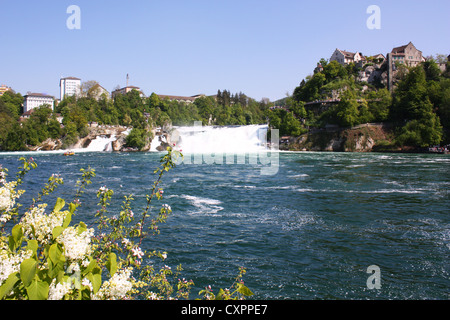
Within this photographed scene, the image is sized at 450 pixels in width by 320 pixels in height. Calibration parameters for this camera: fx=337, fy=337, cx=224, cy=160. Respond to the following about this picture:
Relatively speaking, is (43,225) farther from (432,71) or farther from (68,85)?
(68,85)

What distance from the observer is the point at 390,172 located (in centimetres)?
3066

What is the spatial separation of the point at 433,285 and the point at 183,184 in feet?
59.7

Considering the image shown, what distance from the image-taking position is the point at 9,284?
2.50 m

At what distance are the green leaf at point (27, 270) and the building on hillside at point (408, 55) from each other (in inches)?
4078

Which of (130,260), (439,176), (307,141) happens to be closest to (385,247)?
(130,260)

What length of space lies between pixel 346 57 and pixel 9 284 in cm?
10803

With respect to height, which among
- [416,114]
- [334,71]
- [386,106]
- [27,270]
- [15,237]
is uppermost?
[334,71]

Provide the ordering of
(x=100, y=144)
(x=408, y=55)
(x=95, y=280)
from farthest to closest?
1. (x=408, y=55)
2. (x=100, y=144)
3. (x=95, y=280)

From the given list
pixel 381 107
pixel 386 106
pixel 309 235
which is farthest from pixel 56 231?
pixel 386 106

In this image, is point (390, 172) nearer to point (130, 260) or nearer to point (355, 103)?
point (130, 260)

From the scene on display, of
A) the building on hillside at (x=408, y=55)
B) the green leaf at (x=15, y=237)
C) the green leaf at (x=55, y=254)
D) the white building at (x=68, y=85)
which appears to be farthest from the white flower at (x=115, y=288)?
the white building at (x=68, y=85)

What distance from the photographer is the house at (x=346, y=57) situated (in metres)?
98.8

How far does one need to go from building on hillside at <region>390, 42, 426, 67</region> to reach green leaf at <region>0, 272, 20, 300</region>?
10363 centimetres

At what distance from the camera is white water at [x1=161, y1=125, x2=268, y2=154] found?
66.2 meters
